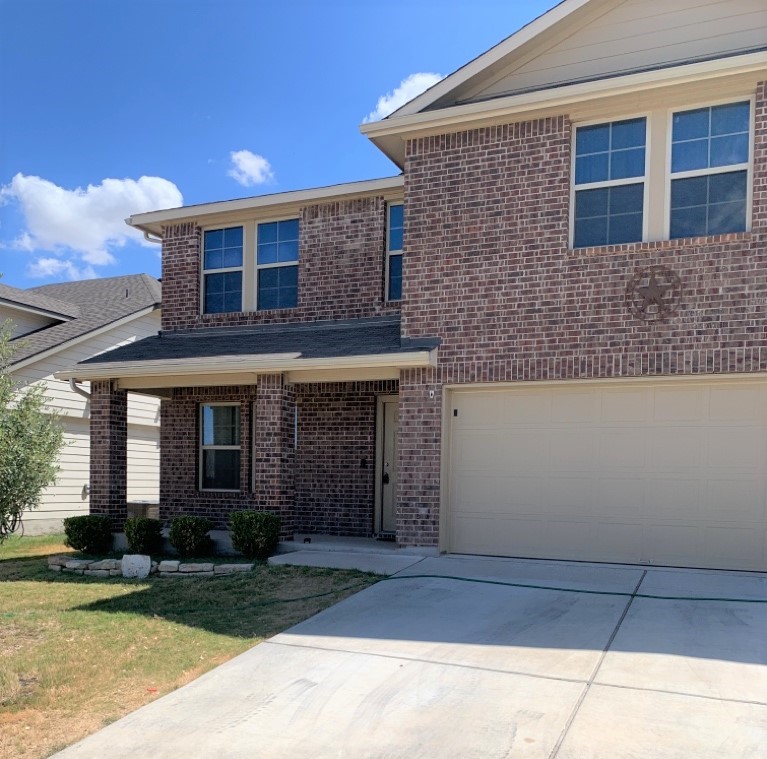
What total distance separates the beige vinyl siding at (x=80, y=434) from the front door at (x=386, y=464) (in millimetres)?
6678

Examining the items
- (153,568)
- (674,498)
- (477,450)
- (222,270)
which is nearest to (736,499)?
(674,498)

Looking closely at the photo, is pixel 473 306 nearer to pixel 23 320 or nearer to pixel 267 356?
pixel 267 356

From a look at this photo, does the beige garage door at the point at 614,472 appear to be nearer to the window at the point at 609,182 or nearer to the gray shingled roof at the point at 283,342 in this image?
the gray shingled roof at the point at 283,342

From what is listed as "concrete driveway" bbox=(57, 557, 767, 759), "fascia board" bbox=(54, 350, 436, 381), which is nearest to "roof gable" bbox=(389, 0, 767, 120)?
"fascia board" bbox=(54, 350, 436, 381)

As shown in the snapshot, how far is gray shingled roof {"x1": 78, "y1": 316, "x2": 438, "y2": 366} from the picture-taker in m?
9.98

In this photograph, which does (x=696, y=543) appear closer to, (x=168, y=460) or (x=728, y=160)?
(x=728, y=160)

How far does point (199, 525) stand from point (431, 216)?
5.50m

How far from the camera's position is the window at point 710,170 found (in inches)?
326

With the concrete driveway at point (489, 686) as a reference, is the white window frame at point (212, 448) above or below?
above

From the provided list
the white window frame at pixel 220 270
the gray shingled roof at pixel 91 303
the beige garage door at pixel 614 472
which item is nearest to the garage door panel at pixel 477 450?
the beige garage door at pixel 614 472

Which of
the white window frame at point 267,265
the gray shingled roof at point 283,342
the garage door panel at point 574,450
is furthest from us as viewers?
the white window frame at point 267,265

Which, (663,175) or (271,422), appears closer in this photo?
(663,175)

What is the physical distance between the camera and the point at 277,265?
1238 centimetres

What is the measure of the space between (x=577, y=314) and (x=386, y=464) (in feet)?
13.7
